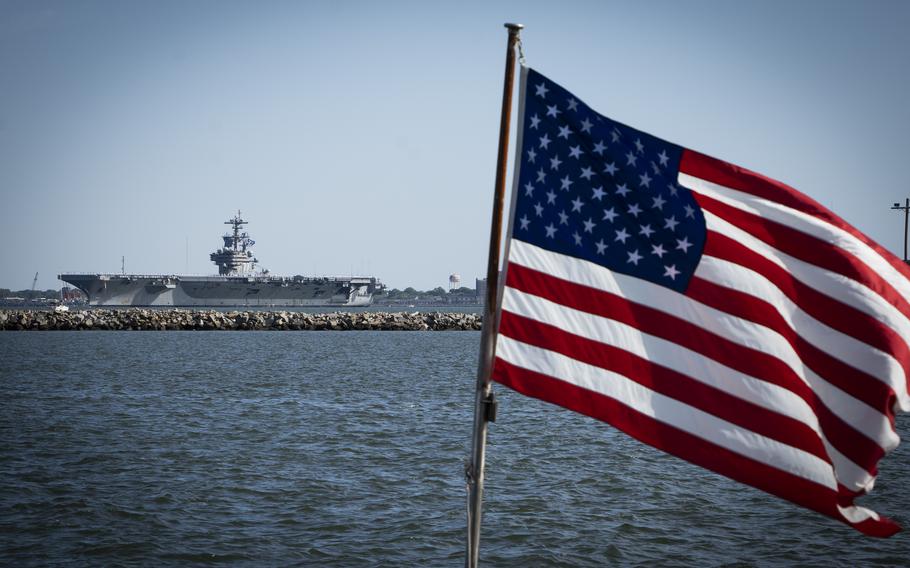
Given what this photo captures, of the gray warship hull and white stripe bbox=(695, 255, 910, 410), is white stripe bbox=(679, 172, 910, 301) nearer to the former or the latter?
white stripe bbox=(695, 255, 910, 410)

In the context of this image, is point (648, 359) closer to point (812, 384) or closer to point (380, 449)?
point (812, 384)

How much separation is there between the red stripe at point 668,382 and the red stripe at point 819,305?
1.84 feet

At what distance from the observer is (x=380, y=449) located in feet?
60.8

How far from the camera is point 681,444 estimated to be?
17.2 ft

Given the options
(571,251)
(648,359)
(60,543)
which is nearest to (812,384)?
(648,359)

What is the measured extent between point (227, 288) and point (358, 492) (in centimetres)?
11959

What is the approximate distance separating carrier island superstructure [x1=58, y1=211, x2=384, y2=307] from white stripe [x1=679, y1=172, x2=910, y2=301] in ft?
409

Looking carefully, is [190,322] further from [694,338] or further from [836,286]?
[836,286]

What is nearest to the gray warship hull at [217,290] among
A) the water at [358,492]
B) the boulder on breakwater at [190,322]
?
the boulder on breakwater at [190,322]

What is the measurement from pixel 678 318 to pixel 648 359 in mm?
311

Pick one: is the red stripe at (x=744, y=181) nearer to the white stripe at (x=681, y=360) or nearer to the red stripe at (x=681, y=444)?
the white stripe at (x=681, y=360)

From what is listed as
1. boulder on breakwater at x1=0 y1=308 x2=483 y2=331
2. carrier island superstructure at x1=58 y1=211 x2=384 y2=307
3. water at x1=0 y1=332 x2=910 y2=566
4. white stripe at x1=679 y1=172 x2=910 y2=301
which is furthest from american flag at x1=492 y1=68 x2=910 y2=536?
carrier island superstructure at x1=58 y1=211 x2=384 y2=307

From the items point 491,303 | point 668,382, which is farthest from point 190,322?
point 668,382

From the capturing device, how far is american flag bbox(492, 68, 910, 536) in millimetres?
5148
